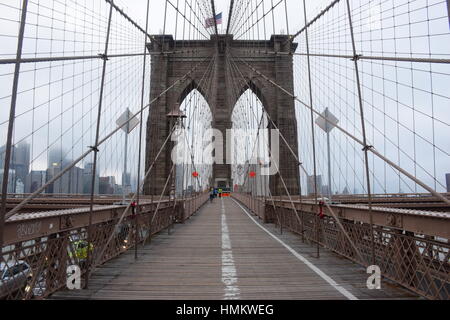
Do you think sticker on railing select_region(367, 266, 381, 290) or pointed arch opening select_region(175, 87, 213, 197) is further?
pointed arch opening select_region(175, 87, 213, 197)

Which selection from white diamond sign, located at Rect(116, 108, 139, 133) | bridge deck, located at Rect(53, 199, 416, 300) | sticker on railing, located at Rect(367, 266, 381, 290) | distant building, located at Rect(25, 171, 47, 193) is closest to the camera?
bridge deck, located at Rect(53, 199, 416, 300)

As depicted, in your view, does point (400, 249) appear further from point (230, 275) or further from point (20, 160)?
point (20, 160)

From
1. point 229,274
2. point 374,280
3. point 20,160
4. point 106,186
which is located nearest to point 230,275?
point 229,274

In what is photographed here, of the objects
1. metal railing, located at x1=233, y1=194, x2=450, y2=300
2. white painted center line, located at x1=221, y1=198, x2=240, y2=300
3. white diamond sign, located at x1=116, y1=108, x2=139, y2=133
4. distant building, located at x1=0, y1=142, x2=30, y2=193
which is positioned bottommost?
white painted center line, located at x1=221, y1=198, x2=240, y2=300

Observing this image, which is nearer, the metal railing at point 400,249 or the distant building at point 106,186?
the metal railing at point 400,249

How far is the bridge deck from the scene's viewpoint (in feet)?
11.5

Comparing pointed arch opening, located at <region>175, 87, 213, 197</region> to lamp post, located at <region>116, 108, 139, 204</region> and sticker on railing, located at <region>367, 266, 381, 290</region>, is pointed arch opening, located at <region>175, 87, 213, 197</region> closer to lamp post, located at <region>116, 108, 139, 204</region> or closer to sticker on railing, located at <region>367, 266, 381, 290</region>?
lamp post, located at <region>116, 108, 139, 204</region>

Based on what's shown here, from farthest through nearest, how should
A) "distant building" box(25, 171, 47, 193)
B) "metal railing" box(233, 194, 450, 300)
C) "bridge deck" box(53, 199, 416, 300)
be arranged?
"distant building" box(25, 171, 47, 193)
"bridge deck" box(53, 199, 416, 300)
"metal railing" box(233, 194, 450, 300)

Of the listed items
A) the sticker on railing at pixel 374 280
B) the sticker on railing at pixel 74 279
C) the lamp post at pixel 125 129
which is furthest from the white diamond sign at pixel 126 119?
the sticker on railing at pixel 374 280

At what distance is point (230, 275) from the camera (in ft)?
14.3

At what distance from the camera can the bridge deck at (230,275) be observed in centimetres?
349

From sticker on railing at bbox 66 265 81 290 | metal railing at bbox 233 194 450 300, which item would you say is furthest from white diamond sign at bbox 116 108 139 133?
metal railing at bbox 233 194 450 300

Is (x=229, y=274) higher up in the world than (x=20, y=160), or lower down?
lower down

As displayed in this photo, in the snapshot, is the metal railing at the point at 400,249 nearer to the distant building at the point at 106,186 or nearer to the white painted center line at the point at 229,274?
the white painted center line at the point at 229,274
